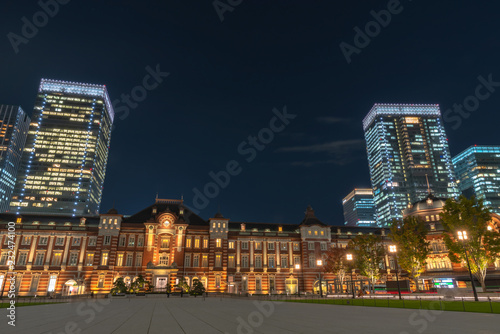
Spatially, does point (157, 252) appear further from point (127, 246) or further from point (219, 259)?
point (219, 259)

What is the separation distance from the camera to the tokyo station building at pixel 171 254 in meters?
59.5

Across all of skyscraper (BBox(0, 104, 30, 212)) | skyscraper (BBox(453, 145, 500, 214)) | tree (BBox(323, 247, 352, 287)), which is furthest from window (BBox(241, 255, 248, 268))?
skyscraper (BBox(0, 104, 30, 212))

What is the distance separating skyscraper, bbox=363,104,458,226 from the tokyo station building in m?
121

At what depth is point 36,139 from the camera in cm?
15612

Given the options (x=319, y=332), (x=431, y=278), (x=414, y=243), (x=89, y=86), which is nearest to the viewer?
(x=319, y=332)

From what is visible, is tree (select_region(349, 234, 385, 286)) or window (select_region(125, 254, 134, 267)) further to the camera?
window (select_region(125, 254, 134, 267))

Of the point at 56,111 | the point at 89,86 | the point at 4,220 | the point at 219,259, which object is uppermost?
the point at 89,86

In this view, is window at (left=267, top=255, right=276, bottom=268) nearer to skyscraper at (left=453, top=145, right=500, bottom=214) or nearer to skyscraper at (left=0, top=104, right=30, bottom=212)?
skyscraper at (left=453, top=145, right=500, bottom=214)

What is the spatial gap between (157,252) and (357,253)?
3946 cm

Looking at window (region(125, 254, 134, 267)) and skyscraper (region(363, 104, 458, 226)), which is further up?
skyscraper (region(363, 104, 458, 226))

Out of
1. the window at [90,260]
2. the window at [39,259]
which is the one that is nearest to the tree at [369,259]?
the window at [90,260]

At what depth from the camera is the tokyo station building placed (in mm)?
59531

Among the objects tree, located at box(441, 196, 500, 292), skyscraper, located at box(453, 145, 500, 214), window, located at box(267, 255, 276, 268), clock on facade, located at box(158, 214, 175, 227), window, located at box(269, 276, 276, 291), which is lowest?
window, located at box(269, 276, 276, 291)

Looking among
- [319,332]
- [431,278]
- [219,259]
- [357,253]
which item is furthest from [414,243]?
[319,332]
